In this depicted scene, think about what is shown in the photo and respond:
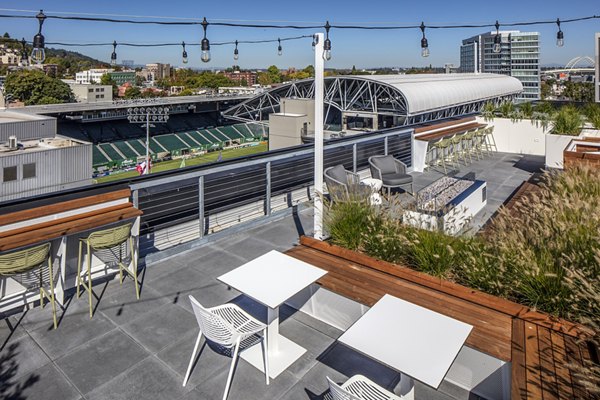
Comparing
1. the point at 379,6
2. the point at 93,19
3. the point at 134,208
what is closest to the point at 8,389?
the point at 134,208

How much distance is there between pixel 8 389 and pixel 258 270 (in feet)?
5.66

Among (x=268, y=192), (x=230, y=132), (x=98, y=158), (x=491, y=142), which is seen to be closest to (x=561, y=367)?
(x=268, y=192)

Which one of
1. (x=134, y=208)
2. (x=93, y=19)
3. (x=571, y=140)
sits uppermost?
(x=93, y=19)

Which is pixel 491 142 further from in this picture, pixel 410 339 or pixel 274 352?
pixel 410 339

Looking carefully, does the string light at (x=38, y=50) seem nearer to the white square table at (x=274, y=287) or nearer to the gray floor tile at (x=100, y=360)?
the gray floor tile at (x=100, y=360)

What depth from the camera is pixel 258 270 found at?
2.93m

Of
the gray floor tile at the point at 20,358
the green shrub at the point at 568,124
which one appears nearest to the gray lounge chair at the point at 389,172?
the green shrub at the point at 568,124

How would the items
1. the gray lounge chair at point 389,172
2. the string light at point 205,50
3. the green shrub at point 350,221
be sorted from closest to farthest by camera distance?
the green shrub at point 350,221 → the gray lounge chair at point 389,172 → the string light at point 205,50

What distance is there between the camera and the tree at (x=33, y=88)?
57.7 metres

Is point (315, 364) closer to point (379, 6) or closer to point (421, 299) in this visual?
point (421, 299)

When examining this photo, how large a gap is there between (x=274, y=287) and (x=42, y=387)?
1.59m

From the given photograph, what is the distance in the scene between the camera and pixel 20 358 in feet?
9.29

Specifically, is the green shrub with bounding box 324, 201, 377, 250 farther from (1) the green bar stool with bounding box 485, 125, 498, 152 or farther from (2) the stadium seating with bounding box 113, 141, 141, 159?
(2) the stadium seating with bounding box 113, 141, 141, 159

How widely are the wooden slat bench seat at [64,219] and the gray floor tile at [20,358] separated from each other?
726 millimetres
